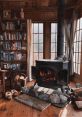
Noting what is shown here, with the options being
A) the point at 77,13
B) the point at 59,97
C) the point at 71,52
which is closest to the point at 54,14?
the point at 77,13

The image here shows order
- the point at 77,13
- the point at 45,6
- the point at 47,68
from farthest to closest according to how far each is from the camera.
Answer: the point at 45,6, the point at 77,13, the point at 47,68

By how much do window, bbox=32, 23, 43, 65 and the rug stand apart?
2.23m

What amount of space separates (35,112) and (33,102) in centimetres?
41

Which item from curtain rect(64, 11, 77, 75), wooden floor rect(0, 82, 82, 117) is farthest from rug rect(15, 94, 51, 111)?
curtain rect(64, 11, 77, 75)

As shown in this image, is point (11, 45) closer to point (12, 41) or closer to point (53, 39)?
point (12, 41)

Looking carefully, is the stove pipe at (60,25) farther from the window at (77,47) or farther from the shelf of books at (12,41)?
the shelf of books at (12,41)

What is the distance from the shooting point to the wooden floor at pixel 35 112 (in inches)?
117

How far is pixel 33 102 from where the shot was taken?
11.4ft

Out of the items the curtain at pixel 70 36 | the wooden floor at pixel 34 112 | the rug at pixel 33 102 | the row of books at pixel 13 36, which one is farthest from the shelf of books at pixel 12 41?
the wooden floor at pixel 34 112

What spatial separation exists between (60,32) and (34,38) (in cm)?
132

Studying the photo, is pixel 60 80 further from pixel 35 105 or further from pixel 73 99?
pixel 35 105

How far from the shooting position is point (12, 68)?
5.32 m

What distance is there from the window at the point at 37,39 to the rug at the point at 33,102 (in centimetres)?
223

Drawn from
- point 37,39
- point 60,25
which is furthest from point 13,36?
point 60,25
